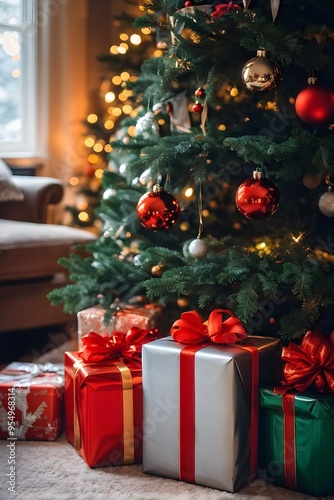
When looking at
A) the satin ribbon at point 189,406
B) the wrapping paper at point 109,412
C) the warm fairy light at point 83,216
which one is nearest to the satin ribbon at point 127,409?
the wrapping paper at point 109,412

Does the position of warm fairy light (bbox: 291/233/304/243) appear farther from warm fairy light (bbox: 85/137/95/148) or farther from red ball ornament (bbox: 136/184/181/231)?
warm fairy light (bbox: 85/137/95/148)

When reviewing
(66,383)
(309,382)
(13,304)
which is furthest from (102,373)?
(13,304)

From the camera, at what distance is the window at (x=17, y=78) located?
11.7 feet

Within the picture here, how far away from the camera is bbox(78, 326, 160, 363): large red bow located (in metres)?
1.76

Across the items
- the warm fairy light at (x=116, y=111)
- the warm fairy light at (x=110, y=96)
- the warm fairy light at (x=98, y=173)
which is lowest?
the warm fairy light at (x=98, y=173)

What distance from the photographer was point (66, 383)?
6.13 feet

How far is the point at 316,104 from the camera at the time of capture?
1668mm

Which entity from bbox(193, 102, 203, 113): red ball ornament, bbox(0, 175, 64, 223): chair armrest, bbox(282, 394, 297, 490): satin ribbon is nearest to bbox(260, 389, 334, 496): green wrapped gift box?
bbox(282, 394, 297, 490): satin ribbon

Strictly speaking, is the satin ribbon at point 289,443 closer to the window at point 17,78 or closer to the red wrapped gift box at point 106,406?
the red wrapped gift box at point 106,406

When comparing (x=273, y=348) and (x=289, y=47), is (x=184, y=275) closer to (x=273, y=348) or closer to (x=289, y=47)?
(x=273, y=348)

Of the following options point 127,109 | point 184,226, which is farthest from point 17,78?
point 184,226

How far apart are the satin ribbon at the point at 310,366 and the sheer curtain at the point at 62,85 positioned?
2.42 m

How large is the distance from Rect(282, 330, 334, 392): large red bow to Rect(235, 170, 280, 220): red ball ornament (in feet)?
1.15

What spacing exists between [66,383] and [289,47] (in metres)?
1.10
